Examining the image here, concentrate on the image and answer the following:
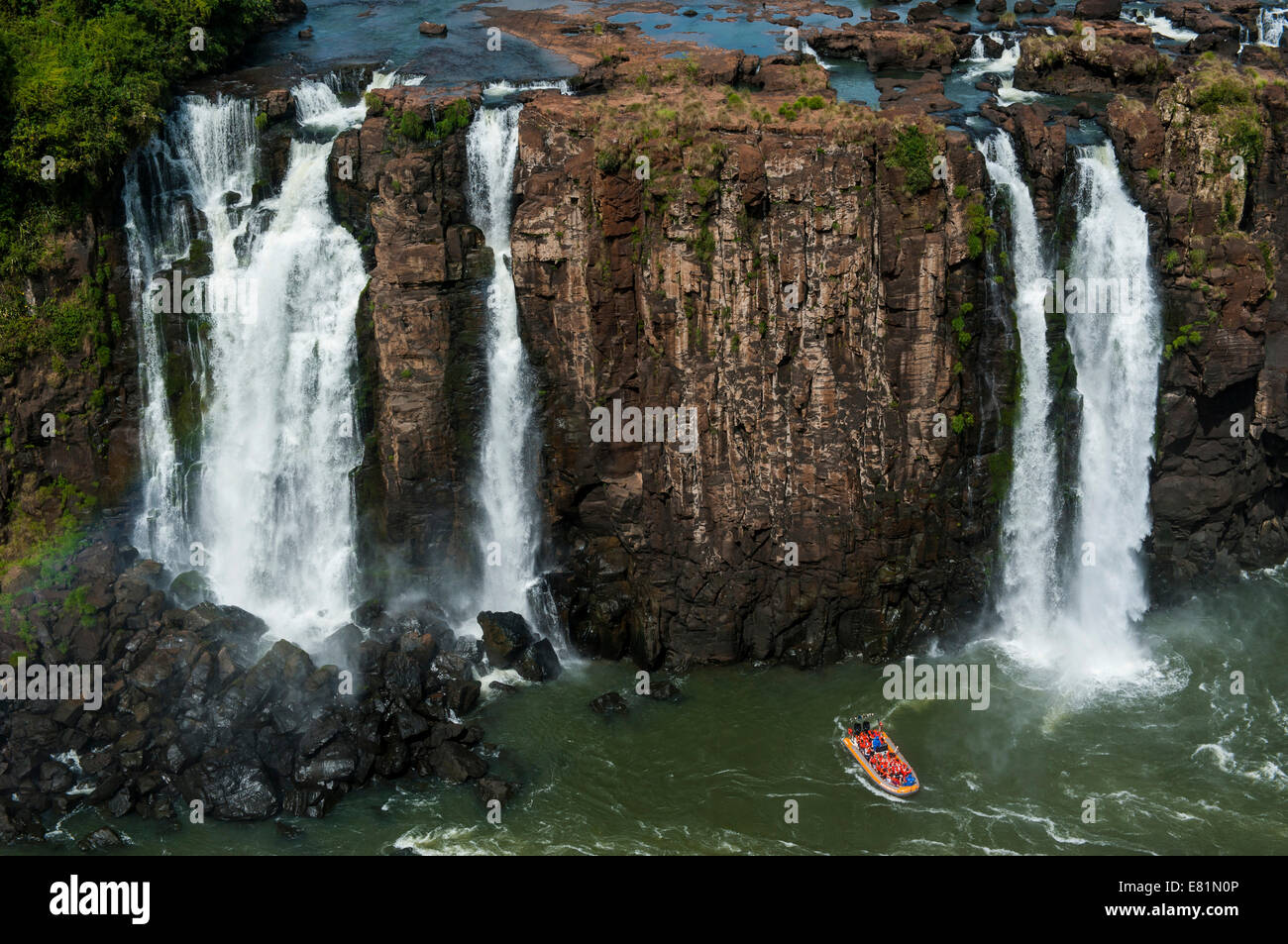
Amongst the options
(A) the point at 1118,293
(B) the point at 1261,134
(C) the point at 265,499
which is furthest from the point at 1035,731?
(C) the point at 265,499

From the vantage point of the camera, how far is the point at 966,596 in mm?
46688

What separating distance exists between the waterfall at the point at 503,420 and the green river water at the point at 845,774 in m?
4.12

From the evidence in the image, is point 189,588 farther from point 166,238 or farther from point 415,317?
point 166,238

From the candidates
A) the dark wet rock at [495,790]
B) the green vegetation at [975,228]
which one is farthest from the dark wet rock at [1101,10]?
the dark wet rock at [495,790]

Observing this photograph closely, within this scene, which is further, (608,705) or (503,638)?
(503,638)

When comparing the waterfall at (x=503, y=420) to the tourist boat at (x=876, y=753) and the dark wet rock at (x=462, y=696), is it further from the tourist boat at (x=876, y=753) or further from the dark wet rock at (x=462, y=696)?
the tourist boat at (x=876, y=753)

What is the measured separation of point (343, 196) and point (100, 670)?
17628 mm

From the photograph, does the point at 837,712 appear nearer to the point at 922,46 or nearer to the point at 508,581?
the point at 508,581

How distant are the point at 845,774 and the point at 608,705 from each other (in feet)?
25.7

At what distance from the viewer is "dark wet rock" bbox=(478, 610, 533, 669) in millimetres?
45062

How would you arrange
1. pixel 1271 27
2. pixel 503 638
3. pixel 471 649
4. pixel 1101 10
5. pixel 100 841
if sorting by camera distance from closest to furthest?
pixel 100 841, pixel 503 638, pixel 471 649, pixel 1271 27, pixel 1101 10

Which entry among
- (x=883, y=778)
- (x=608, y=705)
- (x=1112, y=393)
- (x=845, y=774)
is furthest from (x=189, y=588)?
(x=1112, y=393)

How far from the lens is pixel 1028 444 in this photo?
4681 cm

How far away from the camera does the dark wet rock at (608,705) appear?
142ft
